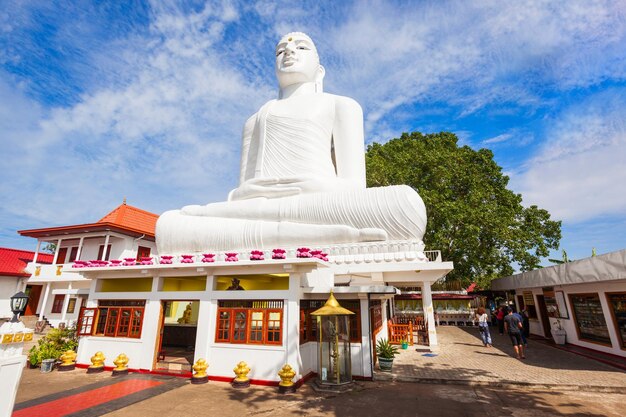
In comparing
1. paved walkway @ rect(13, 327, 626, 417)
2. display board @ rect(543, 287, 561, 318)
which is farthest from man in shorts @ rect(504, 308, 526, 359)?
display board @ rect(543, 287, 561, 318)

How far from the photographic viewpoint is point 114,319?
904 centimetres

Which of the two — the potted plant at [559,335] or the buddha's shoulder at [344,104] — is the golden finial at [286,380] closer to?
the potted plant at [559,335]

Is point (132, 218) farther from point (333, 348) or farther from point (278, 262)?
point (333, 348)

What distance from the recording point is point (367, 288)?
24.3ft

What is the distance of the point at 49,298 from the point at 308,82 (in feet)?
56.0

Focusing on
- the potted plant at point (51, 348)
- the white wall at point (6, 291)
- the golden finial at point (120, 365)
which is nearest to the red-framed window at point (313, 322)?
the golden finial at point (120, 365)

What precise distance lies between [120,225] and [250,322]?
1200 cm

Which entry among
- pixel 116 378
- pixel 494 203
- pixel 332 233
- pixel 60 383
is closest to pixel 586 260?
pixel 332 233

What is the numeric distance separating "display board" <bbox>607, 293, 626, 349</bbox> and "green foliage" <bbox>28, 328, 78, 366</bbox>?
14.5 m

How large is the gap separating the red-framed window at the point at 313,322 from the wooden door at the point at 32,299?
17796mm

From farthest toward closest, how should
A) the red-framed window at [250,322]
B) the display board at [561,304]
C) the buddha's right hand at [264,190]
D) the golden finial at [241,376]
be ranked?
the buddha's right hand at [264,190] → the display board at [561,304] → the red-framed window at [250,322] → the golden finial at [241,376]

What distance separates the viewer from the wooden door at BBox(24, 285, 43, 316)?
1798cm

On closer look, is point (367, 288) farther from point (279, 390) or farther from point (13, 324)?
point (13, 324)

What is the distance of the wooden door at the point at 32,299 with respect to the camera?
17984 millimetres
